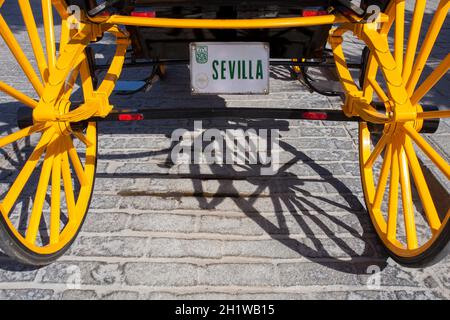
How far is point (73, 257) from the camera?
2121mm

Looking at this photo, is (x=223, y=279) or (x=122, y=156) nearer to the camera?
(x=223, y=279)

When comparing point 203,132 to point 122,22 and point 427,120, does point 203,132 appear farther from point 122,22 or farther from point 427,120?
point 427,120

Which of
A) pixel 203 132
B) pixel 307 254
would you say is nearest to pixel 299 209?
pixel 307 254

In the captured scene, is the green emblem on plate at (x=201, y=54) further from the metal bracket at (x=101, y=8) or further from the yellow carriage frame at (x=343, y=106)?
the metal bracket at (x=101, y=8)

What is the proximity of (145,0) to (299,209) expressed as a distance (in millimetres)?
1478

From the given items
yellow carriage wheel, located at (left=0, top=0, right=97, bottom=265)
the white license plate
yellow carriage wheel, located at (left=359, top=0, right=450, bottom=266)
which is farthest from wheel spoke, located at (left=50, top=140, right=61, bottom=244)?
yellow carriage wheel, located at (left=359, top=0, right=450, bottom=266)

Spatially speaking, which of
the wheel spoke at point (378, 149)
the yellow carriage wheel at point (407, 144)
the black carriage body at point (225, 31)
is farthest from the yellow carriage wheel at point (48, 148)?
the wheel spoke at point (378, 149)

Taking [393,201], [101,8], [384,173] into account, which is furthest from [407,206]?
[101,8]

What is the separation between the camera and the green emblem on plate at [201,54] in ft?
6.55

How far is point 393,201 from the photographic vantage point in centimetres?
205

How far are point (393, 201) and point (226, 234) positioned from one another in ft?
2.96

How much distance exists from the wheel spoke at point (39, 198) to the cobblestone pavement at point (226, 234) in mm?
235

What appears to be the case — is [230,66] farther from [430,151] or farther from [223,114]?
[430,151]

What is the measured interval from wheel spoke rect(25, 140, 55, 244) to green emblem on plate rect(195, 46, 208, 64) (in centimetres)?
85
